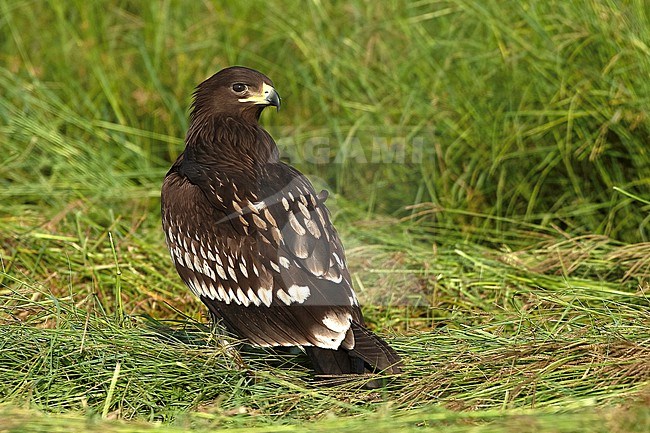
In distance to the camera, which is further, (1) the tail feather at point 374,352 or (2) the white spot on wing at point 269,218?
(2) the white spot on wing at point 269,218

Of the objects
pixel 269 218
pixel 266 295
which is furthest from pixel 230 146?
pixel 266 295

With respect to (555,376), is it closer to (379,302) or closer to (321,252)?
(321,252)

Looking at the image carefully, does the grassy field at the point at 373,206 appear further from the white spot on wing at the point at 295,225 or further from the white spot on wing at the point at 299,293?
the white spot on wing at the point at 295,225

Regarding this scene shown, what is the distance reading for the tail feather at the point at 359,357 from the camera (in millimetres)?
2879

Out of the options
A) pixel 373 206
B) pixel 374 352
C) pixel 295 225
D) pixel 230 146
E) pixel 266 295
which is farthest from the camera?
pixel 373 206

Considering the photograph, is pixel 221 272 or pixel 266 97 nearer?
pixel 221 272

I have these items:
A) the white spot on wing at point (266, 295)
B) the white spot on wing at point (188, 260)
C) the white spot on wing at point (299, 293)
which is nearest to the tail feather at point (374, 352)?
the white spot on wing at point (299, 293)

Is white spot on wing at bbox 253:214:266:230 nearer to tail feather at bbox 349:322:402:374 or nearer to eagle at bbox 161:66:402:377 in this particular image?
eagle at bbox 161:66:402:377

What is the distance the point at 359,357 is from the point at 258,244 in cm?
49

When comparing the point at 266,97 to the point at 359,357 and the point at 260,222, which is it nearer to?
the point at 260,222

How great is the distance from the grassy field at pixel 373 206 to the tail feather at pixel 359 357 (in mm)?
84

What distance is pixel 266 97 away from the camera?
138 inches

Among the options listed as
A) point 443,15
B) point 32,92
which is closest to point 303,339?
point 443,15

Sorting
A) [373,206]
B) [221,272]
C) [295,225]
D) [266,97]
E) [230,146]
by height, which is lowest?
[373,206]
